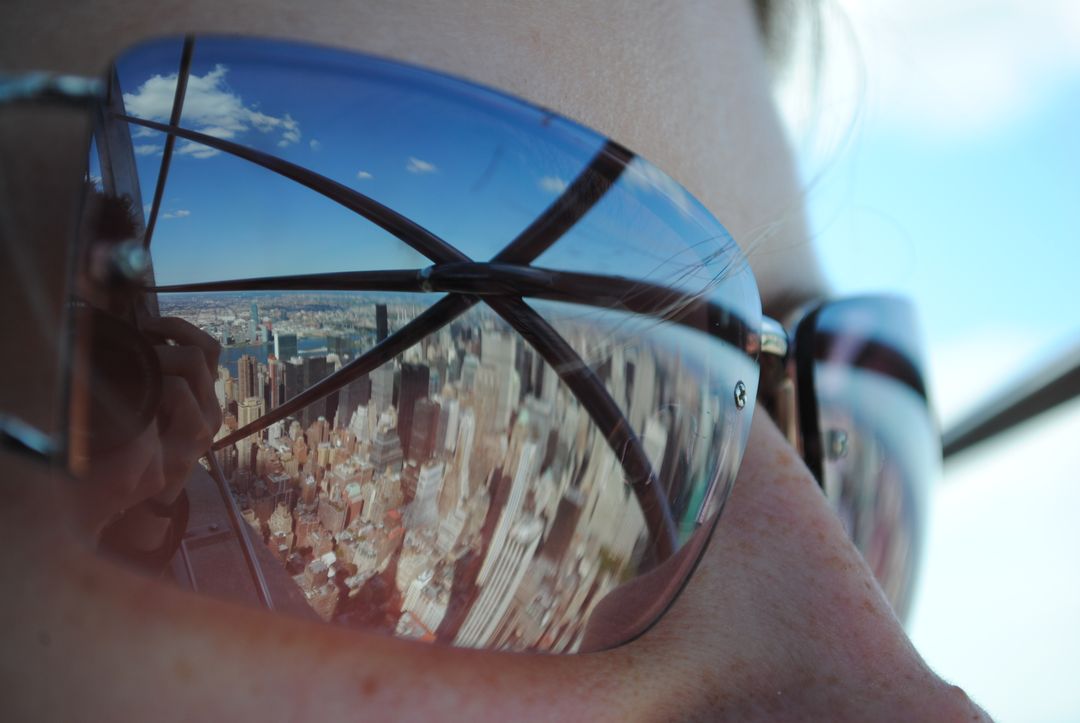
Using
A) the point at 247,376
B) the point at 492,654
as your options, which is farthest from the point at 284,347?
the point at 492,654

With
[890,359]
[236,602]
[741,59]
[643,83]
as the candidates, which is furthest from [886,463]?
[236,602]

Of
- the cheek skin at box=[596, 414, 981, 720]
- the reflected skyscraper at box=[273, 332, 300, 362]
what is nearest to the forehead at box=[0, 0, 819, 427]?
the reflected skyscraper at box=[273, 332, 300, 362]

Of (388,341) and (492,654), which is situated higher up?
(388,341)

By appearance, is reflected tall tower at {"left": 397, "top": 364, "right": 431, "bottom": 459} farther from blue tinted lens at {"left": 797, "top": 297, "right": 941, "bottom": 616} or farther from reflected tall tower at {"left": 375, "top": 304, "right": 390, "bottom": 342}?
blue tinted lens at {"left": 797, "top": 297, "right": 941, "bottom": 616}

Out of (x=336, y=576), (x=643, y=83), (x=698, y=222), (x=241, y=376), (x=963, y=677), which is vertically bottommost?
(x=963, y=677)

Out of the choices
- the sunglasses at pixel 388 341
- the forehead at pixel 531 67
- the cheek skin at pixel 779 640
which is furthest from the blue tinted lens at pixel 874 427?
the sunglasses at pixel 388 341

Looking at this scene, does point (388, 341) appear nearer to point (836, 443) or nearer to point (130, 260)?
point (130, 260)

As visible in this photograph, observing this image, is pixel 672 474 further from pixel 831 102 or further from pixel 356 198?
pixel 831 102
